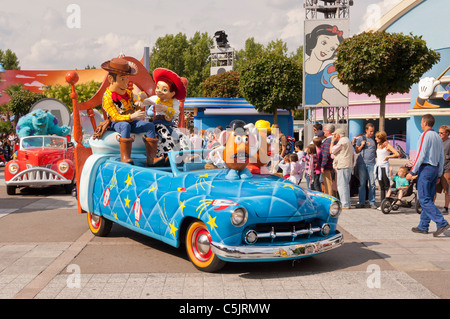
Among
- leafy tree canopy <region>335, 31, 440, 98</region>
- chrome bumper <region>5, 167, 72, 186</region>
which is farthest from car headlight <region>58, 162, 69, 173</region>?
leafy tree canopy <region>335, 31, 440, 98</region>

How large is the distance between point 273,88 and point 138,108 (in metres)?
19.3

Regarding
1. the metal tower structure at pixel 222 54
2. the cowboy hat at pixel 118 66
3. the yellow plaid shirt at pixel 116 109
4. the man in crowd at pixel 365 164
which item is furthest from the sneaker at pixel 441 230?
the metal tower structure at pixel 222 54

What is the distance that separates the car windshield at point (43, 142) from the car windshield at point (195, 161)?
346 inches

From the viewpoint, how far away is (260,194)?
546 cm

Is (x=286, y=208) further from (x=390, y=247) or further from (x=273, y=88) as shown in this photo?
(x=273, y=88)

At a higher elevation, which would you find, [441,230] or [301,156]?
[301,156]

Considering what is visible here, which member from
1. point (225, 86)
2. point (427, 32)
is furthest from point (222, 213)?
point (225, 86)

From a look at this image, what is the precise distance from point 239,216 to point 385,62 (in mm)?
10554

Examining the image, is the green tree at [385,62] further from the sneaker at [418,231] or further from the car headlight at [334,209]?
the car headlight at [334,209]

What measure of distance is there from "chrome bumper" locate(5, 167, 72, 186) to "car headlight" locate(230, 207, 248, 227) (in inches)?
363

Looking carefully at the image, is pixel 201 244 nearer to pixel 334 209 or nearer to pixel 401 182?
pixel 334 209
